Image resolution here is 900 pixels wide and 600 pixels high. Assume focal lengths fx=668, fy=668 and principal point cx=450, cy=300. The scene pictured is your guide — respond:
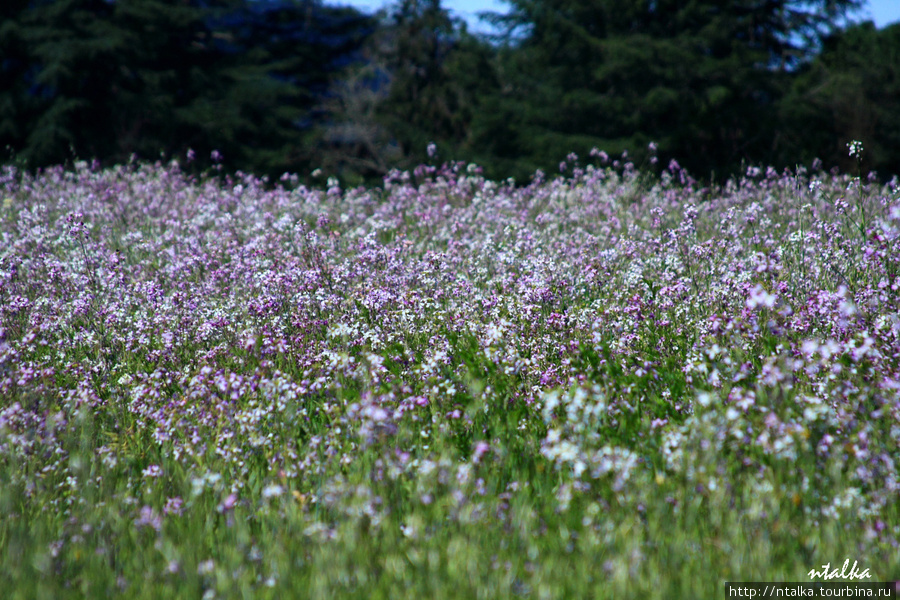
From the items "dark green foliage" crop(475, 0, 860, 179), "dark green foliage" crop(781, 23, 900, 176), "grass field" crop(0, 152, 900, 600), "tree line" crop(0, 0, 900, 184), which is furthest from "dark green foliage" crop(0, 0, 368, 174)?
"dark green foliage" crop(781, 23, 900, 176)

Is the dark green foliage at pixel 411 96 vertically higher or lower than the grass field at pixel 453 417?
higher

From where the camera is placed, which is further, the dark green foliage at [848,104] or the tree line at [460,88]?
the dark green foliage at [848,104]

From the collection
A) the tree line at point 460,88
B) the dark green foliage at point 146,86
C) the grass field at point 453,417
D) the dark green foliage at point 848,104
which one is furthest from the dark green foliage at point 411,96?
the grass field at point 453,417

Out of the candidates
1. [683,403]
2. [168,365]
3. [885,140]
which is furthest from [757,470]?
[885,140]

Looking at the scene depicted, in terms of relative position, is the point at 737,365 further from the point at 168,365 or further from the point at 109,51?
the point at 109,51

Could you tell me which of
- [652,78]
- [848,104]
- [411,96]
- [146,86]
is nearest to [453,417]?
[652,78]

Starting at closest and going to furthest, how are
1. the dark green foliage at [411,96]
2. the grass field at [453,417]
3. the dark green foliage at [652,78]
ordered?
the grass field at [453,417] → the dark green foliage at [652,78] → the dark green foliage at [411,96]

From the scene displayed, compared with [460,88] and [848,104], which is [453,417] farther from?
[460,88]

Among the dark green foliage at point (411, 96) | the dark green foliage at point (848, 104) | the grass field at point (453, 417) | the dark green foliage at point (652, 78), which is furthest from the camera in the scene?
the dark green foliage at point (411, 96)

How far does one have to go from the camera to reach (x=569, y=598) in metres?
2.57

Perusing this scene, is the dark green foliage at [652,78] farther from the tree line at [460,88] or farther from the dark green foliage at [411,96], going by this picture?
the dark green foliage at [411,96]

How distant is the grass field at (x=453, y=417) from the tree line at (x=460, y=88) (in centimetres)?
1459

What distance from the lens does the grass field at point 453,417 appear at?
2.77 meters

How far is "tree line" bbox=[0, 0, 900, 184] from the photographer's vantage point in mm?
20406
